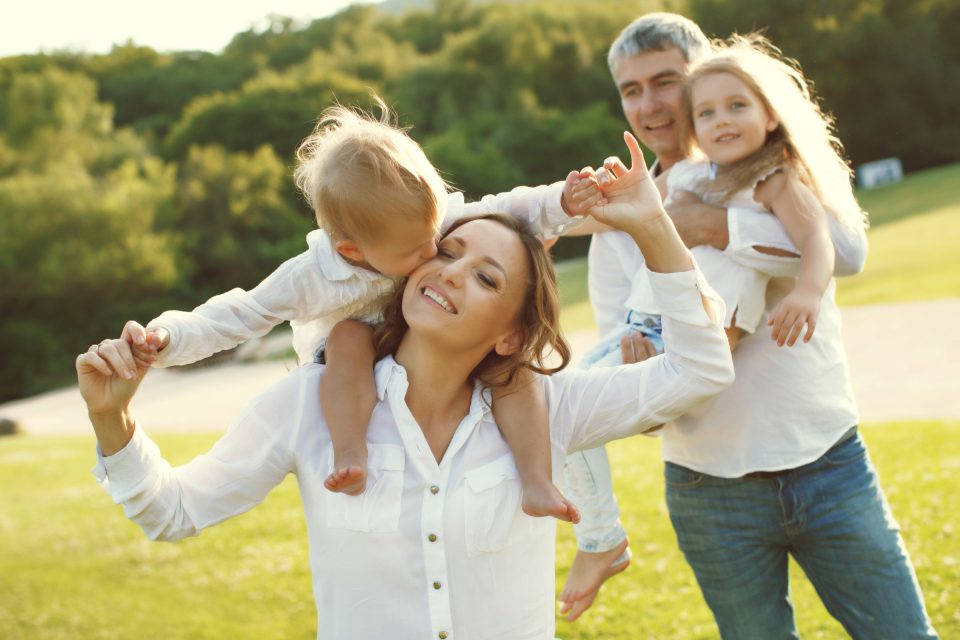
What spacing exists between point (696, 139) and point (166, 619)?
14.4 feet

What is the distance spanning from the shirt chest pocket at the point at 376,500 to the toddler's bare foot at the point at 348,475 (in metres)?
0.02

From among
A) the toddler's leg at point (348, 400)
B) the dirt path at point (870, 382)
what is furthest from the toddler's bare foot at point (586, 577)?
the dirt path at point (870, 382)

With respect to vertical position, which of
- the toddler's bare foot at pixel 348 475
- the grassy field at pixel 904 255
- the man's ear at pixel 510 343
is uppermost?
the man's ear at pixel 510 343

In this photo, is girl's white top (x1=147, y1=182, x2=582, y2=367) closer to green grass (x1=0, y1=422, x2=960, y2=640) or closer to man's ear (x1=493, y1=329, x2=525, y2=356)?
man's ear (x1=493, y1=329, x2=525, y2=356)

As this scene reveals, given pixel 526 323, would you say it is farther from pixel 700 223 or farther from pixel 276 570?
pixel 276 570

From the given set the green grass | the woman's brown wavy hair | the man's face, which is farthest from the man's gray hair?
the green grass

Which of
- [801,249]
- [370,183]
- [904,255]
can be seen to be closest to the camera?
[370,183]

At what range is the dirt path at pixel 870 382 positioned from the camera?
8.96 m

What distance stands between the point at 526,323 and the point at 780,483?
813mm

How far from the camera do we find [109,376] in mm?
2008

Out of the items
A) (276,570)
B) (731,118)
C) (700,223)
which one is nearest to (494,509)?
(700,223)

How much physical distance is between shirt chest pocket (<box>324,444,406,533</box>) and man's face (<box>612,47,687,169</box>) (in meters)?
1.35

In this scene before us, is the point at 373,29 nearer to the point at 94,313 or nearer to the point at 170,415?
the point at 94,313

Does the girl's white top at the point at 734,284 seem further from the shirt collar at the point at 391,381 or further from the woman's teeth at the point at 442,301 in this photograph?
the woman's teeth at the point at 442,301
